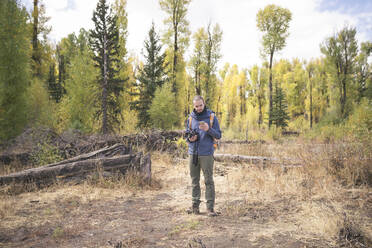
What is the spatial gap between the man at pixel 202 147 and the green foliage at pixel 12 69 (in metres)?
9.94

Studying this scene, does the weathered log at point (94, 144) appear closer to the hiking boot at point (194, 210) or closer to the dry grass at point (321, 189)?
the hiking boot at point (194, 210)

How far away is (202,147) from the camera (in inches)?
167

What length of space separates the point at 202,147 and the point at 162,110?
13.2 m

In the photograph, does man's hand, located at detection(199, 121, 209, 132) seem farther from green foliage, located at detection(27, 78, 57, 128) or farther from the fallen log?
green foliage, located at detection(27, 78, 57, 128)

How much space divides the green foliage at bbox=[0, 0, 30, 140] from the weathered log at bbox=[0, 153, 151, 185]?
19.3ft

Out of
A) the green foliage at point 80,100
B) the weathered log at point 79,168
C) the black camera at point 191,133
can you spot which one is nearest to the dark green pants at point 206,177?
the black camera at point 191,133

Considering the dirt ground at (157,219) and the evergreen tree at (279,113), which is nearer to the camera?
the dirt ground at (157,219)

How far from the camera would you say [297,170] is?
21.9 ft

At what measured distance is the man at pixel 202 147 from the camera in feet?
13.9

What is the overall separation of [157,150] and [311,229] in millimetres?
7691

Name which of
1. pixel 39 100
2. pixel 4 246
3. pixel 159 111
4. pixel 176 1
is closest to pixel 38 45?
pixel 39 100

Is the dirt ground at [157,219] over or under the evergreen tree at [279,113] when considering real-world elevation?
under

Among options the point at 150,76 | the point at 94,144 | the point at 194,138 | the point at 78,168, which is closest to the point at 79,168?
the point at 78,168

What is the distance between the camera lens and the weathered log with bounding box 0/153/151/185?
5648mm
